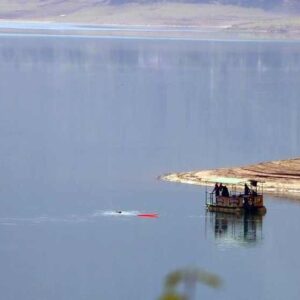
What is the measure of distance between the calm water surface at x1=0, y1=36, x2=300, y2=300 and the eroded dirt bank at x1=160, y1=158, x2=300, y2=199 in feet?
3.04

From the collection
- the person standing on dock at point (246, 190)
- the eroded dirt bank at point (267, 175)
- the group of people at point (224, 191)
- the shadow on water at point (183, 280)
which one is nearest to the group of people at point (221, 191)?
the group of people at point (224, 191)

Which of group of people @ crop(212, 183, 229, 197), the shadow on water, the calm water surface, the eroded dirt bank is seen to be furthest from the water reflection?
the shadow on water

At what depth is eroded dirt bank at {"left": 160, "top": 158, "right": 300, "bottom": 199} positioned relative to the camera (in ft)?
134

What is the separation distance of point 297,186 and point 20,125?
77.2 feet

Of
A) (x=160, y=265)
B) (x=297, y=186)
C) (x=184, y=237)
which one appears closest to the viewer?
(x=160, y=265)

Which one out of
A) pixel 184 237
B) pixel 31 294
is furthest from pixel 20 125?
pixel 31 294

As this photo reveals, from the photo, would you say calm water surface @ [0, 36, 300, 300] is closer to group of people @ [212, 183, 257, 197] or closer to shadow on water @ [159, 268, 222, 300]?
group of people @ [212, 183, 257, 197]

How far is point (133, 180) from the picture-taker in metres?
44.2

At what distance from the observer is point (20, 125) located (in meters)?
62.5

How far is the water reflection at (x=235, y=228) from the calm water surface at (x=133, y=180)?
0.15 ft

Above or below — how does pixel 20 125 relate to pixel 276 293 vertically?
below

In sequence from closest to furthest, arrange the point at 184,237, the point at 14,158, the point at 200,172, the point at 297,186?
1. the point at 184,237
2. the point at 297,186
3. the point at 200,172
4. the point at 14,158

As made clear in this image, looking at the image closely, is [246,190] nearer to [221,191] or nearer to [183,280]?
[221,191]

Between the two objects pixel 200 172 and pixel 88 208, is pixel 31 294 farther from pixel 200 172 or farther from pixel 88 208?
pixel 200 172
